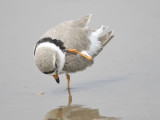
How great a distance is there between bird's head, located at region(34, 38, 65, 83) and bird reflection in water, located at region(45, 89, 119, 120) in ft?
2.33

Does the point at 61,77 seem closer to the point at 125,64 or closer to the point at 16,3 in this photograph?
the point at 125,64

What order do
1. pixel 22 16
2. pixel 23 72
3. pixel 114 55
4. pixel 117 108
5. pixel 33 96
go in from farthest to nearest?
pixel 22 16 < pixel 114 55 < pixel 23 72 < pixel 33 96 < pixel 117 108

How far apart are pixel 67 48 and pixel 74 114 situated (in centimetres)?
144

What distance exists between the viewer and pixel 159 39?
28.7 ft

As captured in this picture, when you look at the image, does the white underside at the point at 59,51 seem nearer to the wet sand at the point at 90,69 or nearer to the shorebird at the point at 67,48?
the shorebird at the point at 67,48

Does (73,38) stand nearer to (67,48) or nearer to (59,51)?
(67,48)

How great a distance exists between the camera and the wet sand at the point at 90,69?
576cm

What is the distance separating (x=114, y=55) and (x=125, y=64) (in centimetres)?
54

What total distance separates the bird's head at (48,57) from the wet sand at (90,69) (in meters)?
0.57

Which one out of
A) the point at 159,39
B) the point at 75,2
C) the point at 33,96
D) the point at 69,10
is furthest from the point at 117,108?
the point at 75,2

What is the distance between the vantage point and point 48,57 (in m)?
6.10

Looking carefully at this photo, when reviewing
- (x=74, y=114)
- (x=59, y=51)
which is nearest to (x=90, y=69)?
(x=59, y=51)

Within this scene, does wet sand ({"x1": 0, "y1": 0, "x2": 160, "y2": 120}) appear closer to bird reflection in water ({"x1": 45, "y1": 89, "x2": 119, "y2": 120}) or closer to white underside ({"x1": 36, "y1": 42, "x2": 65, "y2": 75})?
bird reflection in water ({"x1": 45, "y1": 89, "x2": 119, "y2": 120})

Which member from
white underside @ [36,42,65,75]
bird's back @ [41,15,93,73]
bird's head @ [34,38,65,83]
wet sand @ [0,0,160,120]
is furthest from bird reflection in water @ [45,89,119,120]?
bird's back @ [41,15,93,73]
